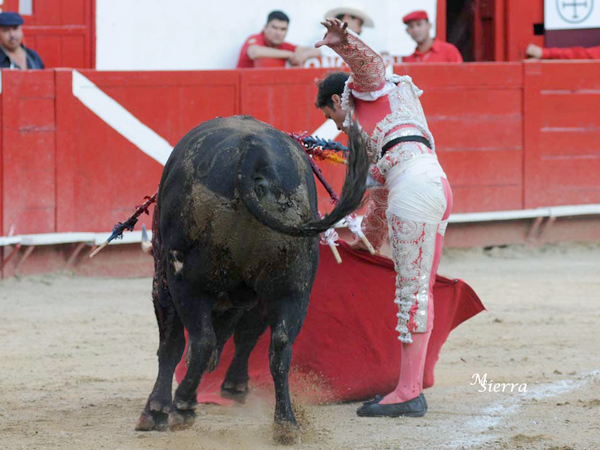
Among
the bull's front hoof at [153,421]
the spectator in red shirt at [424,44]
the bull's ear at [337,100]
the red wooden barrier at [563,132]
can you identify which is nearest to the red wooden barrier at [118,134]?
the spectator in red shirt at [424,44]

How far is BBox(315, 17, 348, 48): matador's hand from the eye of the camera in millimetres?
3441

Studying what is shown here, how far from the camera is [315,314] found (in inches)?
166

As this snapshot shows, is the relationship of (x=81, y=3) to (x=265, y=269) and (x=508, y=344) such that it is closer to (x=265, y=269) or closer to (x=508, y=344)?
(x=508, y=344)

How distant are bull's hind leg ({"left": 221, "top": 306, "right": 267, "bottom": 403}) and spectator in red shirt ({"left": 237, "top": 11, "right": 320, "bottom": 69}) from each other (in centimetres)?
396

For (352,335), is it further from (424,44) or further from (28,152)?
(424,44)

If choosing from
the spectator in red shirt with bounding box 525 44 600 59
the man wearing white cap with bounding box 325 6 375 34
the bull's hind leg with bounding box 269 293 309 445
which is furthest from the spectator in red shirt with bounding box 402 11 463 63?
the bull's hind leg with bounding box 269 293 309 445

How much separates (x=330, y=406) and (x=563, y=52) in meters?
5.35

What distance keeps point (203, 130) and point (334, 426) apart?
1.05 meters

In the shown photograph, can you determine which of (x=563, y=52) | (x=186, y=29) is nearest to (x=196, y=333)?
(x=186, y=29)

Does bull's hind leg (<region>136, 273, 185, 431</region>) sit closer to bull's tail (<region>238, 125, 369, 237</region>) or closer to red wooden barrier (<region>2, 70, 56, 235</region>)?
bull's tail (<region>238, 125, 369, 237</region>)

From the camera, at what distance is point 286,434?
331cm

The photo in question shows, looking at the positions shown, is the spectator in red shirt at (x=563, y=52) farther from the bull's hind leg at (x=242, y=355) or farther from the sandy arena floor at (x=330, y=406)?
the bull's hind leg at (x=242, y=355)

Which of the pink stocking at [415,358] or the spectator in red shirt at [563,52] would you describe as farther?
the spectator in red shirt at [563,52]

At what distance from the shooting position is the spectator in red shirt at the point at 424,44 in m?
7.90
